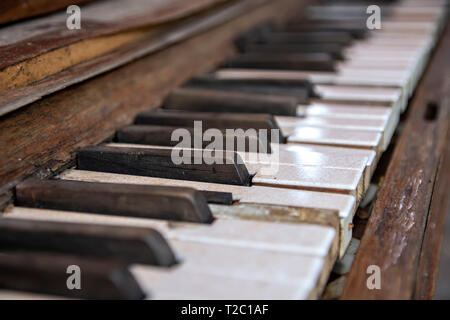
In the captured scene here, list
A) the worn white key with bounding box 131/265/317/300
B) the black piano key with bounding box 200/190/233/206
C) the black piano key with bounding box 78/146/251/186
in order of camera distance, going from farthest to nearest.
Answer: the black piano key with bounding box 78/146/251/186 < the black piano key with bounding box 200/190/233/206 < the worn white key with bounding box 131/265/317/300

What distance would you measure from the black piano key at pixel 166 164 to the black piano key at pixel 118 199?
0.17 metres

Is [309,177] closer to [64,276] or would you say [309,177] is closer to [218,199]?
[218,199]

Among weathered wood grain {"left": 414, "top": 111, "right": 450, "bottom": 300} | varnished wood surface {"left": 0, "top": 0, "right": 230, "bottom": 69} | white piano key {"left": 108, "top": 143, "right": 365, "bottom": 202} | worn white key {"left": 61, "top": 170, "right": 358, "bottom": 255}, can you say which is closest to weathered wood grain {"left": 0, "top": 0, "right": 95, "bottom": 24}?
varnished wood surface {"left": 0, "top": 0, "right": 230, "bottom": 69}

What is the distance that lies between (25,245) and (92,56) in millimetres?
732

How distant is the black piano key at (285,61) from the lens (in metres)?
2.16

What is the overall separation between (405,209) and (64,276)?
0.77m

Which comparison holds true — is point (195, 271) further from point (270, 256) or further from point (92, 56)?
point (92, 56)

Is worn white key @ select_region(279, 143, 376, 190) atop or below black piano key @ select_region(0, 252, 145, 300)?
atop

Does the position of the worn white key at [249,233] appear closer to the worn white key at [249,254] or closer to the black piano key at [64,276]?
the worn white key at [249,254]

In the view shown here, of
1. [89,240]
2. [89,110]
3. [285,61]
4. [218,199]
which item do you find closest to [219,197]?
[218,199]

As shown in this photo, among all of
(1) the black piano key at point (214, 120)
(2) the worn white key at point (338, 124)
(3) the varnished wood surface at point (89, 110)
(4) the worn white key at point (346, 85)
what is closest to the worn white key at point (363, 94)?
(4) the worn white key at point (346, 85)

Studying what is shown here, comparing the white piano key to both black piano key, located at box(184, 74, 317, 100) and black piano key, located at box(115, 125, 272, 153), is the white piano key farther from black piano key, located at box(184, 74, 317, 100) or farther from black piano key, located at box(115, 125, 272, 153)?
black piano key, located at box(184, 74, 317, 100)

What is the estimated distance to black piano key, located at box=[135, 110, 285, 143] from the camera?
153 cm
